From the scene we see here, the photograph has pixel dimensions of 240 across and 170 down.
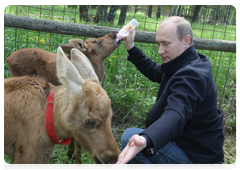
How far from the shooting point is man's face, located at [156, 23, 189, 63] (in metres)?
2.83

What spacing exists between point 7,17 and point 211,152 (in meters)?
4.20

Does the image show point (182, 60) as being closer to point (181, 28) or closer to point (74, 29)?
point (181, 28)

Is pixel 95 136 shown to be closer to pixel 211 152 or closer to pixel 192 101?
pixel 192 101

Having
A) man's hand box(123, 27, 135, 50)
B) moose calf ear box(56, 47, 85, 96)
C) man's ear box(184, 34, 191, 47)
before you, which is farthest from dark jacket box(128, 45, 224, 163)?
man's hand box(123, 27, 135, 50)

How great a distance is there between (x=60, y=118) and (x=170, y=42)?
5.41 ft

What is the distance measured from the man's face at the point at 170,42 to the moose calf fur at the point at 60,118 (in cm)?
105

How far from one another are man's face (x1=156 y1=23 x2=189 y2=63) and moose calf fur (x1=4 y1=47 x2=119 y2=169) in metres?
1.05

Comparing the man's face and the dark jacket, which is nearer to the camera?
the dark jacket

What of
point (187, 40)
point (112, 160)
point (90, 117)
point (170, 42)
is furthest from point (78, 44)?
point (112, 160)

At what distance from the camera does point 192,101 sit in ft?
7.69

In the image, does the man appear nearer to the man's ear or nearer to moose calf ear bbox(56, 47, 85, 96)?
the man's ear

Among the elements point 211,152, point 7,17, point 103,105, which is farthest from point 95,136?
point 7,17

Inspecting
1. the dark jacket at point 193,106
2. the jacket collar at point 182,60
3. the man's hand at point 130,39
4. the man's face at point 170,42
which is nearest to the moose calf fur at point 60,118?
the dark jacket at point 193,106

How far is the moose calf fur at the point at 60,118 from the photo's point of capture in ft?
7.63
